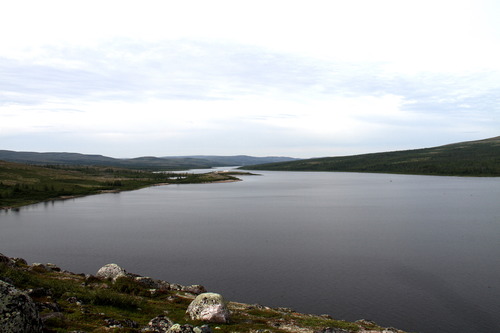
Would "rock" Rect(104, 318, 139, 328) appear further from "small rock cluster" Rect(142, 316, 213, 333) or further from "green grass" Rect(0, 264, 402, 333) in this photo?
"small rock cluster" Rect(142, 316, 213, 333)

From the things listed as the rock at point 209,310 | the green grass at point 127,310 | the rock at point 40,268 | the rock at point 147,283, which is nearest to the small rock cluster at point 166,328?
the green grass at point 127,310

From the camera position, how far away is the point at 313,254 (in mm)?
36469

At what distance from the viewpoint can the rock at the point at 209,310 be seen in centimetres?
1662

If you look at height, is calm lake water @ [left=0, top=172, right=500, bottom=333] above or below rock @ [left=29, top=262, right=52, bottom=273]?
below


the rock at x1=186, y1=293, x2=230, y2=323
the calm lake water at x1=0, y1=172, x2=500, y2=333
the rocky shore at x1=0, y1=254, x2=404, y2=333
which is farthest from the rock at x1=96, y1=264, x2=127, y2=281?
the rock at x1=186, y1=293, x2=230, y2=323

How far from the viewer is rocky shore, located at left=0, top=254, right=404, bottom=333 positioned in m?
10.7

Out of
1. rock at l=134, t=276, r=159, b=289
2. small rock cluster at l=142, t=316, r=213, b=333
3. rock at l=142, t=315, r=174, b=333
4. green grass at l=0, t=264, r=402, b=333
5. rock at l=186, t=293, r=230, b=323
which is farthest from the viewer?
rock at l=134, t=276, r=159, b=289

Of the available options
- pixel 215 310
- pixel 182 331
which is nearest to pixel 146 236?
pixel 215 310

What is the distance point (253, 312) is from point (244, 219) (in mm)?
40058

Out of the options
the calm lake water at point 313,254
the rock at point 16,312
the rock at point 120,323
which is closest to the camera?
the rock at point 16,312

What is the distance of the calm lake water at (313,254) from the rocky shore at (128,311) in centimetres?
536

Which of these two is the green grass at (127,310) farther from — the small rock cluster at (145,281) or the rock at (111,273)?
the rock at (111,273)

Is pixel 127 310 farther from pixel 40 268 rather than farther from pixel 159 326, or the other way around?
pixel 40 268

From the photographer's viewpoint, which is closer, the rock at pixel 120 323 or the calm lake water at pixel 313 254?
the rock at pixel 120 323
